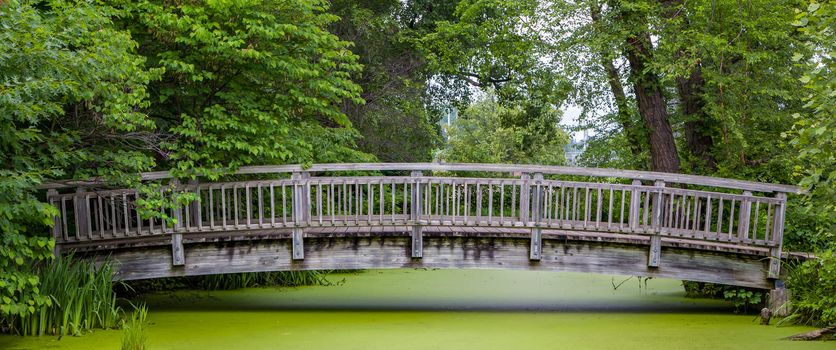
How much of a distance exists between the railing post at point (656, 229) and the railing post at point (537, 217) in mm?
1223

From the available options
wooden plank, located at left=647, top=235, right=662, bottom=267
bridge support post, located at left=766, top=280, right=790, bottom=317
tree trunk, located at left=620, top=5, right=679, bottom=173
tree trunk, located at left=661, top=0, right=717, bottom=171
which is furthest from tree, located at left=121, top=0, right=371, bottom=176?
bridge support post, located at left=766, top=280, right=790, bottom=317

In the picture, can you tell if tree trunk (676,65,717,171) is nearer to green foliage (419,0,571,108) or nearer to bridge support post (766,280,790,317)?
green foliage (419,0,571,108)

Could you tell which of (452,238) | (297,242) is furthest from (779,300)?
(297,242)

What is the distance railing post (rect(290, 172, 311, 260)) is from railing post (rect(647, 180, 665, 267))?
3.82 metres

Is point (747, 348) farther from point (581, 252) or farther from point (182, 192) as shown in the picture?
point (182, 192)

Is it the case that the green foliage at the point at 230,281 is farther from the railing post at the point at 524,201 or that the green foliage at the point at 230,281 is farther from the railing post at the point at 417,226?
the railing post at the point at 524,201

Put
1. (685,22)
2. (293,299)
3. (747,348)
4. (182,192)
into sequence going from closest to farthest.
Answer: (747,348) < (182,192) < (293,299) < (685,22)

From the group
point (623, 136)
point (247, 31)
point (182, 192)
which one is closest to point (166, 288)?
point (182, 192)

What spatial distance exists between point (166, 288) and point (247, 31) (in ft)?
12.1

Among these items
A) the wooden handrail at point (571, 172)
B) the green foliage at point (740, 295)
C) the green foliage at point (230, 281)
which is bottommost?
the green foliage at point (230, 281)

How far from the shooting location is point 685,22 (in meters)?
12.5

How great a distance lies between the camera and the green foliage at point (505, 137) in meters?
20.7

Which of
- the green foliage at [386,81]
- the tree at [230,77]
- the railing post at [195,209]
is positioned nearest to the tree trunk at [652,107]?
the tree at [230,77]

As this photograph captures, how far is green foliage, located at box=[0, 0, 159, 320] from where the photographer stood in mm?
6543
